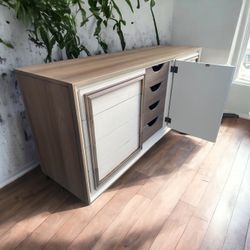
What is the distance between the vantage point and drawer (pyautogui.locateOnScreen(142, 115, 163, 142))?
1.48m

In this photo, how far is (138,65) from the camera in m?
1.14

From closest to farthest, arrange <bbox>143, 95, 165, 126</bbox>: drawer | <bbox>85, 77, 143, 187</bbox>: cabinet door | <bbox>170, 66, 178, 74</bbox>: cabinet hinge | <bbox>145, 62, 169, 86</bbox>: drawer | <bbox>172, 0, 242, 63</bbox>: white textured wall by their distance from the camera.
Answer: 1. <bbox>85, 77, 143, 187</bbox>: cabinet door
2. <bbox>145, 62, 169, 86</bbox>: drawer
3. <bbox>143, 95, 165, 126</bbox>: drawer
4. <bbox>170, 66, 178, 74</bbox>: cabinet hinge
5. <bbox>172, 0, 242, 63</bbox>: white textured wall

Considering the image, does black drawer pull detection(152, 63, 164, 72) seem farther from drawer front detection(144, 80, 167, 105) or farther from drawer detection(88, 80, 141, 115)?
drawer detection(88, 80, 141, 115)

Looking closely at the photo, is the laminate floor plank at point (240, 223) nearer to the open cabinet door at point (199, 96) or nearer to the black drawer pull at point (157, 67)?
the open cabinet door at point (199, 96)

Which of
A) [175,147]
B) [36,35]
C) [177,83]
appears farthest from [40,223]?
[177,83]

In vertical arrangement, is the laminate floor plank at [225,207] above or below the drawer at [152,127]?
below

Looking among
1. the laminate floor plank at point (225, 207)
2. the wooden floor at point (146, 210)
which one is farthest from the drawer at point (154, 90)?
the laminate floor plank at point (225, 207)

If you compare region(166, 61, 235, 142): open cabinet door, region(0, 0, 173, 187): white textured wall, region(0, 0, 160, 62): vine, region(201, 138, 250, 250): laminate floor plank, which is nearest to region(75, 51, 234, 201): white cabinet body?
region(166, 61, 235, 142): open cabinet door

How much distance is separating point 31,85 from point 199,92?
1.14 metres

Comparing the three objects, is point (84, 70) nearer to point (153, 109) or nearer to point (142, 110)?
point (142, 110)

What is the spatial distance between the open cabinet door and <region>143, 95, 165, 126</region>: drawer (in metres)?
0.13

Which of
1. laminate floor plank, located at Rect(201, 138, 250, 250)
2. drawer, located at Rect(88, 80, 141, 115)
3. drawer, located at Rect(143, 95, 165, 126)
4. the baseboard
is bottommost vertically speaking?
laminate floor plank, located at Rect(201, 138, 250, 250)

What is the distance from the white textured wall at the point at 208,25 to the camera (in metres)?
1.89

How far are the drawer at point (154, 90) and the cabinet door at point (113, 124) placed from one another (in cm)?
10
